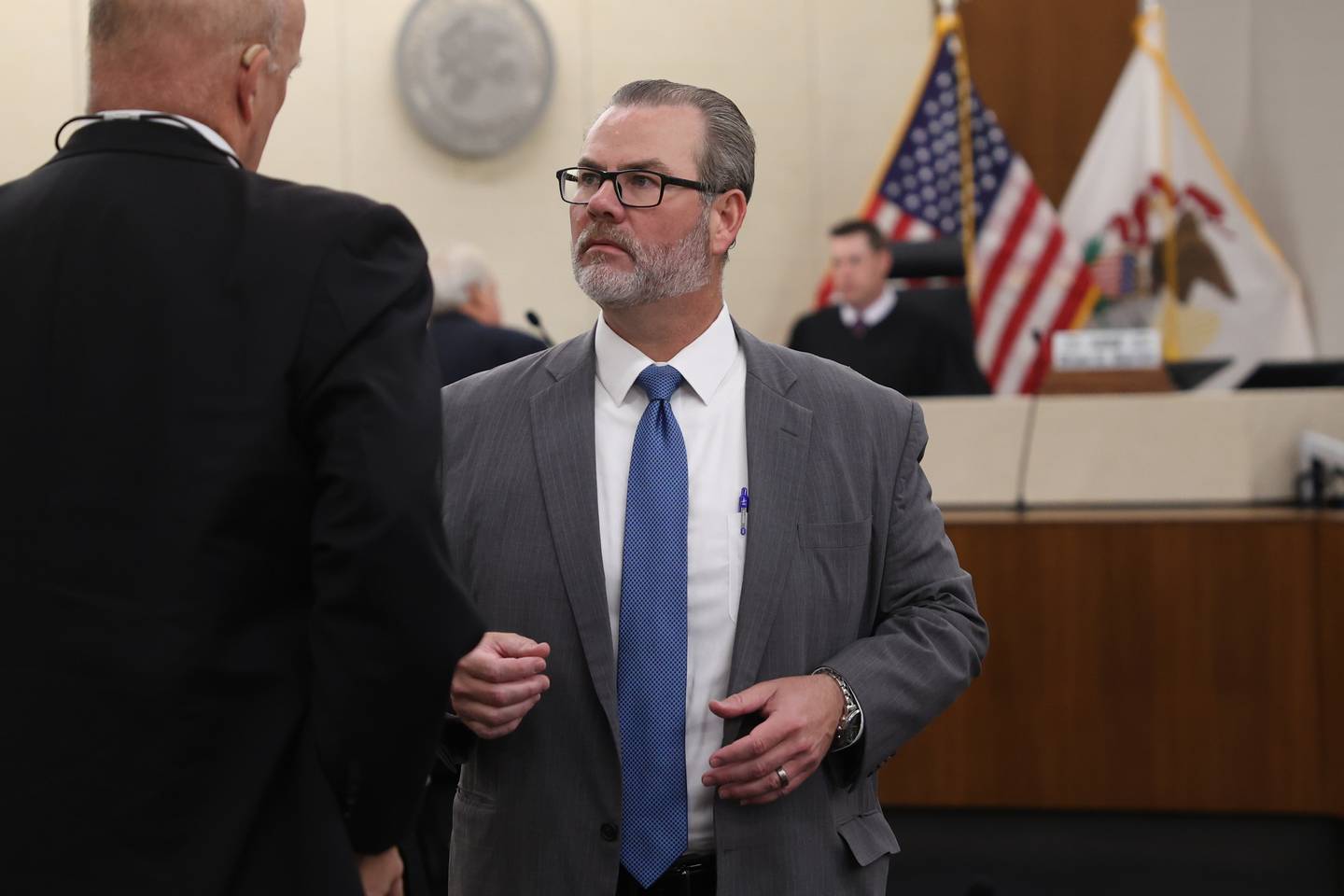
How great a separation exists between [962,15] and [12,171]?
450 cm

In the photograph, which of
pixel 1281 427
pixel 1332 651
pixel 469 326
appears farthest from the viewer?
pixel 469 326

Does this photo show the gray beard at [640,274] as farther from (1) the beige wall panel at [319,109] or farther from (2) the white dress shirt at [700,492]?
(1) the beige wall panel at [319,109]

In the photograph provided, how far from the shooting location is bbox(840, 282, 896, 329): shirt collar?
566cm

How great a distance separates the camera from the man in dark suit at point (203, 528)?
3.60 feet

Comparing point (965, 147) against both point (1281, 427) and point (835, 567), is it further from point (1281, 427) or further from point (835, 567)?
point (835, 567)

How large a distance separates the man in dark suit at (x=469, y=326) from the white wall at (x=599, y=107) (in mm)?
2301

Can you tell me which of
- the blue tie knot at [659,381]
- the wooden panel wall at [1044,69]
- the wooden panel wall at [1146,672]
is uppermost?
the wooden panel wall at [1044,69]

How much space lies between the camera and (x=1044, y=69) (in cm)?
602

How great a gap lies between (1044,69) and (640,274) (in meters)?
4.83

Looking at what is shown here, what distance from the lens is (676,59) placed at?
707 centimetres

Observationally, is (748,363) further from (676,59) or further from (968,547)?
(676,59)

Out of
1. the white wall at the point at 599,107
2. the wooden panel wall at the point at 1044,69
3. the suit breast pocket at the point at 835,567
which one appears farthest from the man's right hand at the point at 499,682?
the white wall at the point at 599,107

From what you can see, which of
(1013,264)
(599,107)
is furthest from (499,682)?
(599,107)

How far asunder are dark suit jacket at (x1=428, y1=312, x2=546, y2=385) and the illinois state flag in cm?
315
